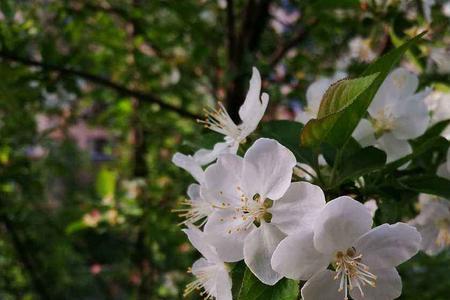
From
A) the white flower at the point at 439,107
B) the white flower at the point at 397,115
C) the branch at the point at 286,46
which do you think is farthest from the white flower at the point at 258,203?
the branch at the point at 286,46

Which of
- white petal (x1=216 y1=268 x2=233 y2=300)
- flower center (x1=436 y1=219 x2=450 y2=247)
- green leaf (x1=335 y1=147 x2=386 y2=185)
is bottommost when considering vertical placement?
flower center (x1=436 y1=219 x2=450 y2=247)

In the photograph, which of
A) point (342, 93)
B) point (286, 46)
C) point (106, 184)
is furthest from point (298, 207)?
point (106, 184)

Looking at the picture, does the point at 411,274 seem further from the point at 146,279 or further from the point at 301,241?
the point at 301,241

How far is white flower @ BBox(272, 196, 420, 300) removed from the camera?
599mm

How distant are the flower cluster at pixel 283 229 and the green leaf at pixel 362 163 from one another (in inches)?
2.2

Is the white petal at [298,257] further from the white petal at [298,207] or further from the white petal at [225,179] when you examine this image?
the white petal at [225,179]

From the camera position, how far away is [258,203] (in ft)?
2.29

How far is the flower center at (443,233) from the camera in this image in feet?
2.98

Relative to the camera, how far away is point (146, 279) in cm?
226

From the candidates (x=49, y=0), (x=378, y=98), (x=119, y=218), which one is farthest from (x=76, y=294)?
(x=378, y=98)

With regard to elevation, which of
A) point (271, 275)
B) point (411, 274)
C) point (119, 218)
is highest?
point (119, 218)

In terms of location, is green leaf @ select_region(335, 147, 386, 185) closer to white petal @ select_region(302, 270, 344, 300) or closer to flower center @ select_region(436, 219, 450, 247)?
white petal @ select_region(302, 270, 344, 300)

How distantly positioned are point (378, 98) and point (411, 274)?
1.29 m

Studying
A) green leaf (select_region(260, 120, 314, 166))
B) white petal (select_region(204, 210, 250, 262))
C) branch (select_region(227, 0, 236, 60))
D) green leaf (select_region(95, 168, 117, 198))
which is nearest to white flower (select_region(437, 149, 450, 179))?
green leaf (select_region(260, 120, 314, 166))
